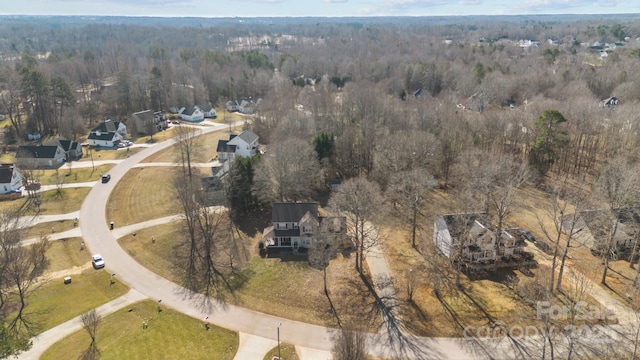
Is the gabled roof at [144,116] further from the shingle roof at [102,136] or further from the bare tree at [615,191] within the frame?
the bare tree at [615,191]

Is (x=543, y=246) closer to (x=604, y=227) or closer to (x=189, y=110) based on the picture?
(x=604, y=227)

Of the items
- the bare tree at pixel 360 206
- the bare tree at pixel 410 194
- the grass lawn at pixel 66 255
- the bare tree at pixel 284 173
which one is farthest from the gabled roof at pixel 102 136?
the bare tree at pixel 410 194

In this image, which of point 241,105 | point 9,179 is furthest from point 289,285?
point 241,105

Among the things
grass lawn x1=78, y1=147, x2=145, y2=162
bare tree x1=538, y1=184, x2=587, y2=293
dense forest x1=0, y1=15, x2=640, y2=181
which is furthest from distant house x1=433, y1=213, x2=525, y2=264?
grass lawn x1=78, y1=147, x2=145, y2=162

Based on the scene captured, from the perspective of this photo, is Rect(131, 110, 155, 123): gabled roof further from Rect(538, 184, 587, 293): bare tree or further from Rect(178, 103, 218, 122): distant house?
Rect(538, 184, 587, 293): bare tree

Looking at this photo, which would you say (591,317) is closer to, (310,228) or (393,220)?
(393,220)

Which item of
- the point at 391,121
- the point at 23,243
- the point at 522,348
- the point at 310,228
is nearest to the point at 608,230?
the point at 522,348
